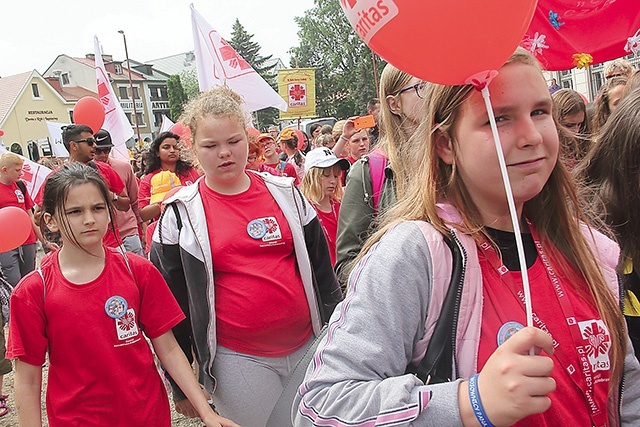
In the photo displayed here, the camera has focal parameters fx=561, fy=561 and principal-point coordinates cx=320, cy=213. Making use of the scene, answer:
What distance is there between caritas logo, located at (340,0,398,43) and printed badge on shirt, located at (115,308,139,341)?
64.4 inches

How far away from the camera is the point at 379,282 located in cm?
119

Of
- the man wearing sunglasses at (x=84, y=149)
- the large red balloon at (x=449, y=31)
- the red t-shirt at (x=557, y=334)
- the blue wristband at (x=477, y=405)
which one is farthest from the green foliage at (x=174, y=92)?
the blue wristband at (x=477, y=405)

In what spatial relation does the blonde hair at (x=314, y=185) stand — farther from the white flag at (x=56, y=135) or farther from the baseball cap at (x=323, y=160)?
the white flag at (x=56, y=135)

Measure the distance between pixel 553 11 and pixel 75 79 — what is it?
69.4 m

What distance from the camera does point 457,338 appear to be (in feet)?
3.85

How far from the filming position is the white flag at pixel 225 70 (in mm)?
6461

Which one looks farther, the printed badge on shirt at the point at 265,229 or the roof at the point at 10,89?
the roof at the point at 10,89

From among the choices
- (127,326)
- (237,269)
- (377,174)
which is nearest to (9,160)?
(127,326)

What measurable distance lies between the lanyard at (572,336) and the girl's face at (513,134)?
0.51 feet

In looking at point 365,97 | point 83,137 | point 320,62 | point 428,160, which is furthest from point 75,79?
point 428,160

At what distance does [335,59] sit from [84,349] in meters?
49.9

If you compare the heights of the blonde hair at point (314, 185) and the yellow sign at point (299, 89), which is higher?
the yellow sign at point (299, 89)

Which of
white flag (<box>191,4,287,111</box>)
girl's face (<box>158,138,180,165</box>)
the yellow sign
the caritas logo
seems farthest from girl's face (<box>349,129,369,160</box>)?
the yellow sign

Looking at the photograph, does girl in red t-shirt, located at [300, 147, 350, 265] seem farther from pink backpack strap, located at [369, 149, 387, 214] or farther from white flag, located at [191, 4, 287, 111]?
white flag, located at [191, 4, 287, 111]
